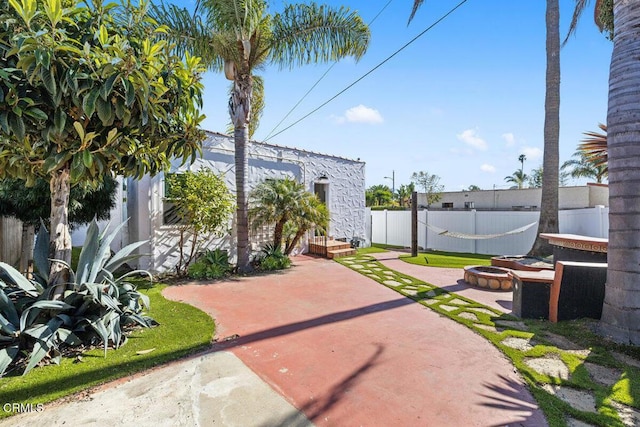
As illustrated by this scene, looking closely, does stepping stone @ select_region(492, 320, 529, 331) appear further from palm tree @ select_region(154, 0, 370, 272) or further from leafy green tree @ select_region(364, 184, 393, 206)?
leafy green tree @ select_region(364, 184, 393, 206)

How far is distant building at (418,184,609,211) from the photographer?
15687 mm

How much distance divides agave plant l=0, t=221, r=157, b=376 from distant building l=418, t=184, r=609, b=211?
17.4m

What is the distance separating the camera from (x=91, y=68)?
118 inches

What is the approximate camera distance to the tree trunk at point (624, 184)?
354cm

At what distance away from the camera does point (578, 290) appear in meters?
4.38

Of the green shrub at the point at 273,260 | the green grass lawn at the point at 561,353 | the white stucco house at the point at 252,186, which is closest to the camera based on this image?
the green grass lawn at the point at 561,353

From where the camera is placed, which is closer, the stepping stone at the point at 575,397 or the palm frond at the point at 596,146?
the stepping stone at the point at 575,397

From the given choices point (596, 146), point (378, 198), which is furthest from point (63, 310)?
point (378, 198)

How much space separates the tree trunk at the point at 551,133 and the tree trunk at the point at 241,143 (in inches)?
350

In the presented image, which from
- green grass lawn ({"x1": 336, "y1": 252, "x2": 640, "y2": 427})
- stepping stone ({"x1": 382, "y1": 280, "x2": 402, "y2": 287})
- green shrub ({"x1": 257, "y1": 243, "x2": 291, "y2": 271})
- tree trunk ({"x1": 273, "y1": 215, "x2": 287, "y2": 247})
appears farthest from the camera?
tree trunk ({"x1": 273, "y1": 215, "x2": 287, "y2": 247})

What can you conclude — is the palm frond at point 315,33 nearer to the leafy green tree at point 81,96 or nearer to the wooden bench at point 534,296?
the leafy green tree at point 81,96

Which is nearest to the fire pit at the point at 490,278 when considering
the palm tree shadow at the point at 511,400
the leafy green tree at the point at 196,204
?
the palm tree shadow at the point at 511,400

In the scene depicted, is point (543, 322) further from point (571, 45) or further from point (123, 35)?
point (571, 45)

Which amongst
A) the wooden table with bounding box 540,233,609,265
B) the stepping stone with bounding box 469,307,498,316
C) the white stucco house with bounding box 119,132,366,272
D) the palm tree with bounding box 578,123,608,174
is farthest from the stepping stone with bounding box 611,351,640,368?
the palm tree with bounding box 578,123,608,174
